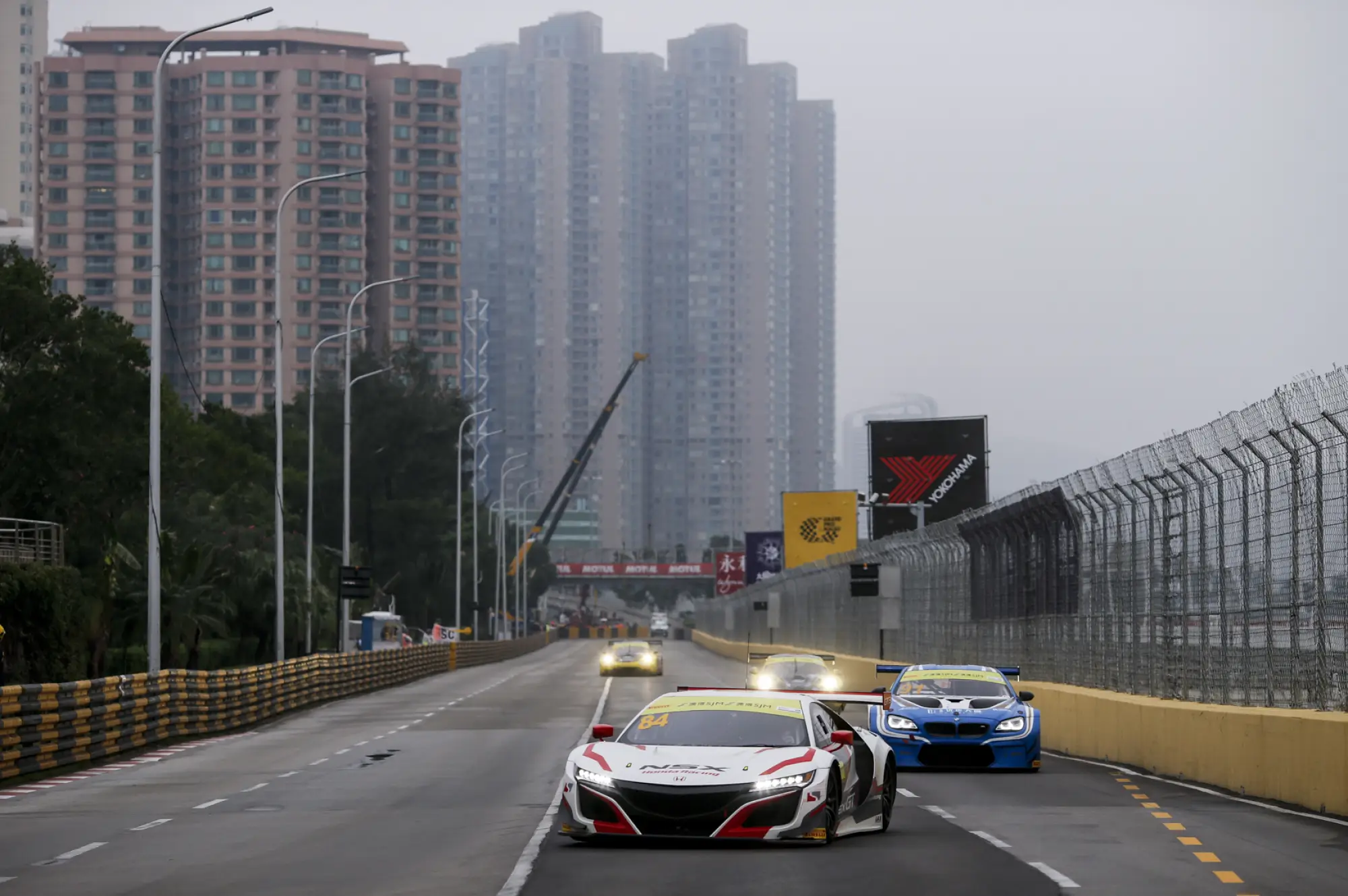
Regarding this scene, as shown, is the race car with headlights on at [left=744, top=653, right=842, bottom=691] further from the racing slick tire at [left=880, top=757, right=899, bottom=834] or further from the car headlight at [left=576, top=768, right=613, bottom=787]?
the car headlight at [left=576, top=768, right=613, bottom=787]

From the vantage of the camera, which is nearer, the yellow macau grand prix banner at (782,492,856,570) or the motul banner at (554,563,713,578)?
the yellow macau grand prix banner at (782,492,856,570)

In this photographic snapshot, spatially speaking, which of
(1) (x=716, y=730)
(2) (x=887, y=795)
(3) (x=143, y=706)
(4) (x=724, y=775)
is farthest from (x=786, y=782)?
(3) (x=143, y=706)

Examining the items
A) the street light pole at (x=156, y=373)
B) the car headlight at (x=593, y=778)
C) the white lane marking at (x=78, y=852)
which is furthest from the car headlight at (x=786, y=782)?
the street light pole at (x=156, y=373)

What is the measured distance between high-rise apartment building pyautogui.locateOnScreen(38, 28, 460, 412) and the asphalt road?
158 metres

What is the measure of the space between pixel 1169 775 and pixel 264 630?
5880cm

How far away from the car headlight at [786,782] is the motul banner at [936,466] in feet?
183

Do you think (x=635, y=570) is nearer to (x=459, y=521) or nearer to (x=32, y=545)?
(x=459, y=521)

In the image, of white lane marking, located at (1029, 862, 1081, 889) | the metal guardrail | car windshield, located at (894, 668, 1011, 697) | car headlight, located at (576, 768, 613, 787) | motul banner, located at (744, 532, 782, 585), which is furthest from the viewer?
motul banner, located at (744, 532, 782, 585)

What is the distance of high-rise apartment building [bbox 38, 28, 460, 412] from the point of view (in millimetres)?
180000

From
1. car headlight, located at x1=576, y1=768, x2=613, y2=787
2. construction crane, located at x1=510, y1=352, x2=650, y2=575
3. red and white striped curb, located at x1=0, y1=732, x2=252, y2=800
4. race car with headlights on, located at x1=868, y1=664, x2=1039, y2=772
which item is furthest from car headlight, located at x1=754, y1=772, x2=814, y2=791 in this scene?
construction crane, located at x1=510, y1=352, x2=650, y2=575

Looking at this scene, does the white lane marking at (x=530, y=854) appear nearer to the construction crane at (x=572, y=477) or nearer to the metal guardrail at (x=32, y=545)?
the metal guardrail at (x=32, y=545)

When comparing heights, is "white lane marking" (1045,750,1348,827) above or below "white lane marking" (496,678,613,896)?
below

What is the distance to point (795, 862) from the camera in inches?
513

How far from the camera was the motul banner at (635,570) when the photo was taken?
617 feet
